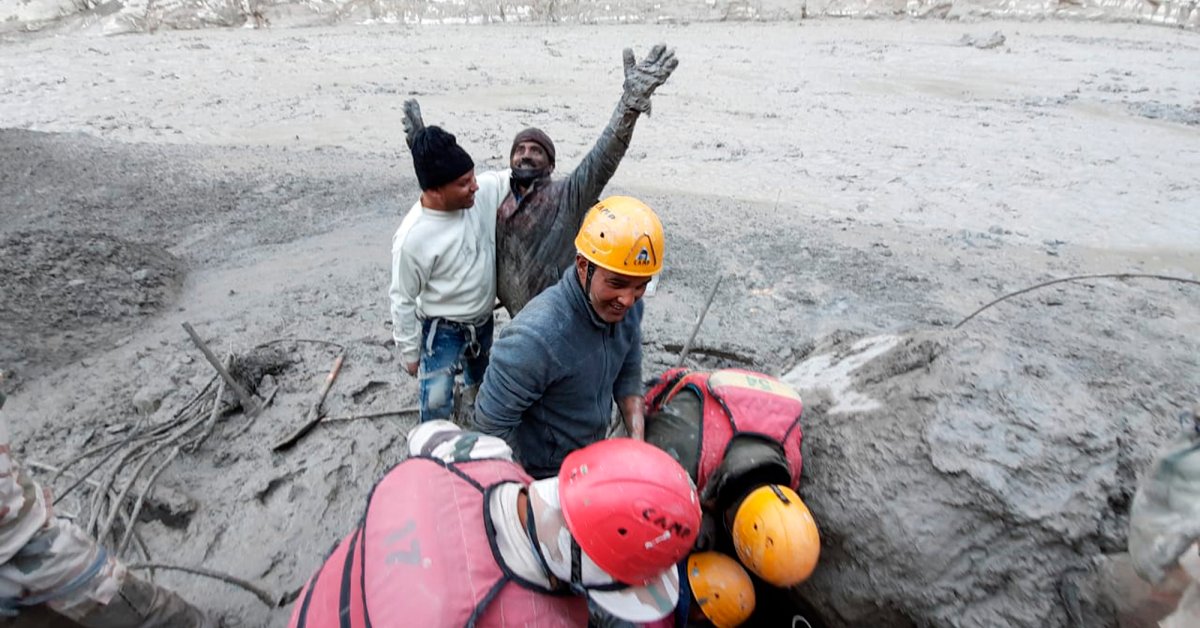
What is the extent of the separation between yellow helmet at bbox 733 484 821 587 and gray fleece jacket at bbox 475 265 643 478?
0.66m

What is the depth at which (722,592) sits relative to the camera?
7.08ft

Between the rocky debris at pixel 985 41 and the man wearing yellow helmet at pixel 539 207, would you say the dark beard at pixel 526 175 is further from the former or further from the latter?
the rocky debris at pixel 985 41

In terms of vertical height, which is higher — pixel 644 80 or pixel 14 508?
pixel 644 80

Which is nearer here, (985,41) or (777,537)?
(777,537)

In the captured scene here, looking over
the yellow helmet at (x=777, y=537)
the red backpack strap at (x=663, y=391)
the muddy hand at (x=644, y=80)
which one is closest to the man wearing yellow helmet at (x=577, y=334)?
the red backpack strap at (x=663, y=391)

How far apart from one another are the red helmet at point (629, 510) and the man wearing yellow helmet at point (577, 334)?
0.57 metres

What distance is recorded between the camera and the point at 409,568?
1238 mm

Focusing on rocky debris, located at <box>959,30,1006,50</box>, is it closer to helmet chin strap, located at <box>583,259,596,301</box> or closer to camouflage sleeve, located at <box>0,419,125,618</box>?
helmet chin strap, located at <box>583,259,596,301</box>

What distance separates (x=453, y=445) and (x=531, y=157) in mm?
1544

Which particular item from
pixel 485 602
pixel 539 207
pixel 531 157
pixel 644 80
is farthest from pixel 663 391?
pixel 485 602

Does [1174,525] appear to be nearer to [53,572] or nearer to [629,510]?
[629,510]

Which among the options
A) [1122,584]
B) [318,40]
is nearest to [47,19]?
[318,40]

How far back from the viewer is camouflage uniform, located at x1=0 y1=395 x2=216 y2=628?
1.81 meters

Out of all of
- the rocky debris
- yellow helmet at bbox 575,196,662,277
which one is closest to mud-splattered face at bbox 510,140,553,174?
yellow helmet at bbox 575,196,662,277
